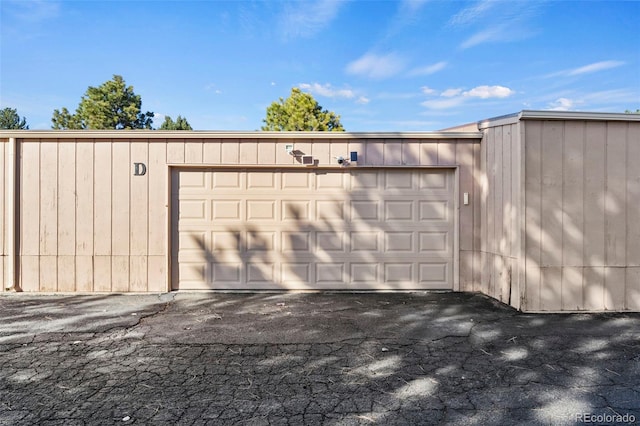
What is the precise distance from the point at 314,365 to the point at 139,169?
14.9ft

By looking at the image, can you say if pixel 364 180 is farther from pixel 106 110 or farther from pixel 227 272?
pixel 106 110

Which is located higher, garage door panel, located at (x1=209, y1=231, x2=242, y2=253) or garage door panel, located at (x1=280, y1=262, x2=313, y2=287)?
garage door panel, located at (x1=209, y1=231, x2=242, y2=253)

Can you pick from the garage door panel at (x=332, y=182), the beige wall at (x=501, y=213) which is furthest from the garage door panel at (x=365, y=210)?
the beige wall at (x=501, y=213)

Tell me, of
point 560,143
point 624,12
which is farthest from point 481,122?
point 624,12

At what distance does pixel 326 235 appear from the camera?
6031 mm

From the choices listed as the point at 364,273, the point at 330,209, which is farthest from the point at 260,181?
the point at 364,273

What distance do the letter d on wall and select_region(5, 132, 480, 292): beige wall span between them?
7 cm

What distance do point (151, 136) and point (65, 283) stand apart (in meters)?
2.83

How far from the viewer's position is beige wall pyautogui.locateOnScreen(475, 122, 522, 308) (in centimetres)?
496

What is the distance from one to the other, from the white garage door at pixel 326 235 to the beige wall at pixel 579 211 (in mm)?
1390

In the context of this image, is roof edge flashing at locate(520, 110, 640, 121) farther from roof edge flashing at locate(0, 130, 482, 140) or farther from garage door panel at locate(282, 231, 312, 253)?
garage door panel at locate(282, 231, 312, 253)

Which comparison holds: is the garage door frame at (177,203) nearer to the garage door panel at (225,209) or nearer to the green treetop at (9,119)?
the garage door panel at (225,209)

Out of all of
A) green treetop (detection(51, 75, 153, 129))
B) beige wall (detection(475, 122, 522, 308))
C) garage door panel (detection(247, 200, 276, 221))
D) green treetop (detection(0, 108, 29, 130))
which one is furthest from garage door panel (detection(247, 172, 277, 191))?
green treetop (detection(0, 108, 29, 130))

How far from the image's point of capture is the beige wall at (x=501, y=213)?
496 cm
